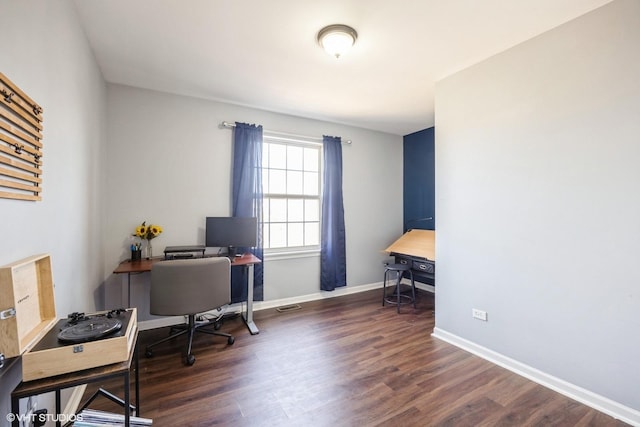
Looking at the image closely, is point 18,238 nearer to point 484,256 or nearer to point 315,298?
point 484,256

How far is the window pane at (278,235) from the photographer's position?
3949 mm

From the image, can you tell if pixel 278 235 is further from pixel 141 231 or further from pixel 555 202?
pixel 555 202

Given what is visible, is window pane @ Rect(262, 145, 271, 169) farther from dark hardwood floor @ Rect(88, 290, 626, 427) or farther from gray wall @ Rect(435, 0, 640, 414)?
gray wall @ Rect(435, 0, 640, 414)

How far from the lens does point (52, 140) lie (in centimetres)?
153

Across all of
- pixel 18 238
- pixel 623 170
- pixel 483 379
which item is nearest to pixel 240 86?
pixel 18 238

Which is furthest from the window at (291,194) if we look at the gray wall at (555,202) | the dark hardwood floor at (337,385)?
the gray wall at (555,202)

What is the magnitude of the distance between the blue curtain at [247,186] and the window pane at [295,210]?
0.56m

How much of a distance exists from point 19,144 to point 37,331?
0.79 m

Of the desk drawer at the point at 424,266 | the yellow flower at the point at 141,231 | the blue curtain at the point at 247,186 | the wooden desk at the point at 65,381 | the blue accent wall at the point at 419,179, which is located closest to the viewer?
the wooden desk at the point at 65,381

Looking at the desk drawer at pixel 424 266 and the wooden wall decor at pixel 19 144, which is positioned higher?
the wooden wall decor at pixel 19 144

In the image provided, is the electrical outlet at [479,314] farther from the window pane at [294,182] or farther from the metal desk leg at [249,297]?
the window pane at [294,182]

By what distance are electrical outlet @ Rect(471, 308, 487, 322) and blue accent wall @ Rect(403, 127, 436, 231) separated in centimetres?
208

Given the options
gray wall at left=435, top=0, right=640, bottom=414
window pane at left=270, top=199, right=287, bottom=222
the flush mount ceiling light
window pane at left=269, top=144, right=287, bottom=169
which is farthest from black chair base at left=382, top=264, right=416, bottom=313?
the flush mount ceiling light

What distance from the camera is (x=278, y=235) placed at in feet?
13.1
